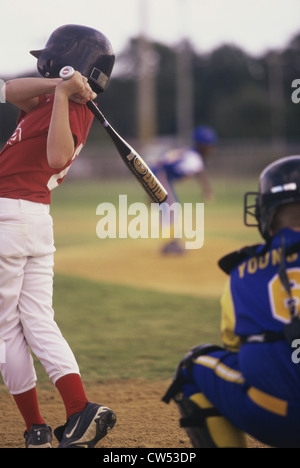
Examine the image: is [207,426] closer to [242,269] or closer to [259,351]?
[259,351]

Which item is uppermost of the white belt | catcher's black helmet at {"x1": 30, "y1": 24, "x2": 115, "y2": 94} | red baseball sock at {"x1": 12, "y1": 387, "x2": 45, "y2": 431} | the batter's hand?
catcher's black helmet at {"x1": 30, "y1": 24, "x2": 115, "y2": 94}

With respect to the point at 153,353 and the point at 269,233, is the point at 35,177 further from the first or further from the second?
the point at 153,353

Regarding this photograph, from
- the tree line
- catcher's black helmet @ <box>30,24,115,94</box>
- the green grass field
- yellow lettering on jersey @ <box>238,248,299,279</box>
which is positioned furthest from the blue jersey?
the tree line

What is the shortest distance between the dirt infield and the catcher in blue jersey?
840 millimetres

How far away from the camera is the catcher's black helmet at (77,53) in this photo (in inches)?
125

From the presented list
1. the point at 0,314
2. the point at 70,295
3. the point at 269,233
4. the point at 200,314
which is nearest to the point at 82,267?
the point at 70,295

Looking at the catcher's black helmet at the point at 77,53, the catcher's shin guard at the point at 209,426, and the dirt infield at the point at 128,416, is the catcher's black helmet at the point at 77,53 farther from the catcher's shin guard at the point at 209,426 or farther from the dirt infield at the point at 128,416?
the dirt infield at the point at 128,416

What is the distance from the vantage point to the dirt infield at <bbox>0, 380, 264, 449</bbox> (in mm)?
3352

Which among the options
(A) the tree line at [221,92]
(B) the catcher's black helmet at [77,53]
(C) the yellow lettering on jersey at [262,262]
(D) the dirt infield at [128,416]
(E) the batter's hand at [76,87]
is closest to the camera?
(C) the yellow lettering on jersey at [262,262]

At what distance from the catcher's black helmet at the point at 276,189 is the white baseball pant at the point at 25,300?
1106 mm

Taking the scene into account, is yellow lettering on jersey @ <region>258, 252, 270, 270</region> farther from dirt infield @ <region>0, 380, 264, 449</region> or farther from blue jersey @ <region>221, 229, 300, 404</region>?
dirt infield @ <region>0, 380, 264, 449</region>

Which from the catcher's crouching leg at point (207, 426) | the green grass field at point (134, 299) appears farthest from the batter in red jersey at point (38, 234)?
the green grass field at point (134, 299)

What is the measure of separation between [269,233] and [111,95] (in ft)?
181
